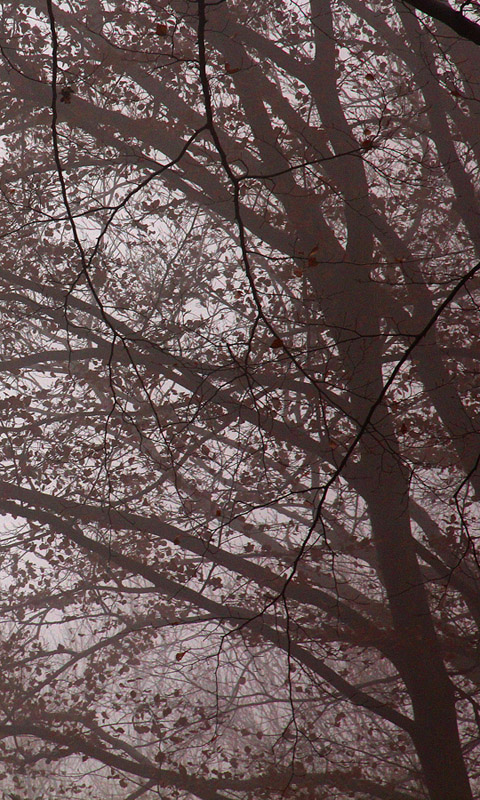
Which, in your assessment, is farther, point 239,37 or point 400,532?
point 239,37

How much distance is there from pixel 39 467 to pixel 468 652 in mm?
4349

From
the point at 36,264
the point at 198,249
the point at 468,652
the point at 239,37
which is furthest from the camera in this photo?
the point at 198,249

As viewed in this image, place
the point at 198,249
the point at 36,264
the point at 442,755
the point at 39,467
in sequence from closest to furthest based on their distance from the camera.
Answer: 1. the point at 442,755
2. the point at 39,467
3. the point at 36,264
4. the point at 198,249

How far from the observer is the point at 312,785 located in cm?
604

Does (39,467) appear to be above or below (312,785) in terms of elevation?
above

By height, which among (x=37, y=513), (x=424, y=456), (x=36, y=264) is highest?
(x=36, y=264)

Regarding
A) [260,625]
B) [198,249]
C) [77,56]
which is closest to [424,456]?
[260,625]

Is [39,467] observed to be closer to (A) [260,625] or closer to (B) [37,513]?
(B) [37,513]

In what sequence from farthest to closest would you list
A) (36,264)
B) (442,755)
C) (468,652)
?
1. (36,264)
2. (468,652)
3. (442,755)

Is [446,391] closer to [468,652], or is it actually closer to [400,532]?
[400,532]

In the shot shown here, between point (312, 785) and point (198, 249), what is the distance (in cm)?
614

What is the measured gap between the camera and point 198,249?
9.04 metres

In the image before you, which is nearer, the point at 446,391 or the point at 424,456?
the point at 446,391

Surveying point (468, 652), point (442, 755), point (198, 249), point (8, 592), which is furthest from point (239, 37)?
point (8, 592)
